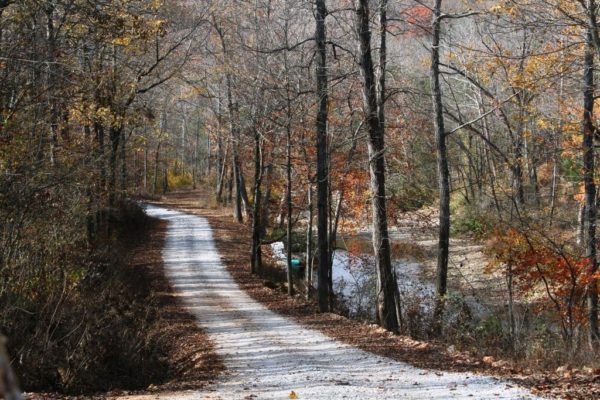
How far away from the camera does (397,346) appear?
34.2 feet

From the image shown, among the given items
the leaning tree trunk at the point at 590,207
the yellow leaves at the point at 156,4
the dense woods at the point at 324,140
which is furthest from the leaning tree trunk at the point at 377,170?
the yellow leaves at the point at 156,4

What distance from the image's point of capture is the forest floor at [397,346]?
7.16m

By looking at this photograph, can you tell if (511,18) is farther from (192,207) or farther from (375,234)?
(192,207)

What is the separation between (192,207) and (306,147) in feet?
74.8

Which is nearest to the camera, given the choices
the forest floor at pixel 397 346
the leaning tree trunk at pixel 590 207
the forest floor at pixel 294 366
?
the forest floor at pixel 397 346

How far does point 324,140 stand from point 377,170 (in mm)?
2039

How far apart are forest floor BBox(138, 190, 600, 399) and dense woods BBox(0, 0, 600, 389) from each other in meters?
0.80

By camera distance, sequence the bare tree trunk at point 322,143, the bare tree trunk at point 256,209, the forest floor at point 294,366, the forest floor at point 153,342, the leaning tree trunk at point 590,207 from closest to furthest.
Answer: the forest floor at point 294,366 → the forest floor at point 153,342 → the leaning tree trunk at point 590,207 → the bare tree trunk at point 322,143 → the bare tree trunk at point 256,209

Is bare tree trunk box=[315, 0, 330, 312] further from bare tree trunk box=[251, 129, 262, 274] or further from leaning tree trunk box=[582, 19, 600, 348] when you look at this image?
leaning tree trunk box=[582, 19, 600, 348]

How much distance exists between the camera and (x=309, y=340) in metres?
11.3

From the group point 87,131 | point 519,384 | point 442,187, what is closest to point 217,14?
point 87,131

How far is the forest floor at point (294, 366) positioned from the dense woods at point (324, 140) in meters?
1.80

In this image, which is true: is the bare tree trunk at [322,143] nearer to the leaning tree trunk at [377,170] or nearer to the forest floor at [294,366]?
the forest floor at [294,366]

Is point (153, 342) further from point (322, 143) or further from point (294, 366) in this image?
point (322, 143)
